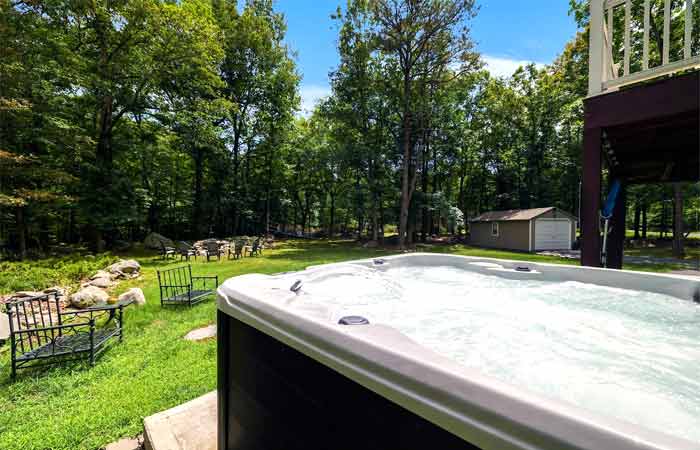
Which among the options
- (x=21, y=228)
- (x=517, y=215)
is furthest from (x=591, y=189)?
(x=21, y=228)

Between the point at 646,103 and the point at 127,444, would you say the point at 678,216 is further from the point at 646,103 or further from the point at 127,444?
the point at 127,444

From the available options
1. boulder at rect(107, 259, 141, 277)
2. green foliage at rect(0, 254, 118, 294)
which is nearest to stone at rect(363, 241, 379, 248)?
boulder at rect(107, 259, 141, 277)

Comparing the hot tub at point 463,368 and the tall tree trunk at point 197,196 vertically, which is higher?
the tall tree trunk at point 197,196

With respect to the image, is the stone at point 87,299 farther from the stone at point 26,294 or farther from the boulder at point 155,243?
the boulder at point 155,243

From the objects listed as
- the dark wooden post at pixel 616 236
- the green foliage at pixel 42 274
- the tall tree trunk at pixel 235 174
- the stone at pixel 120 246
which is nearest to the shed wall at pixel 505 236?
the dark wooden post at pixel 616 236

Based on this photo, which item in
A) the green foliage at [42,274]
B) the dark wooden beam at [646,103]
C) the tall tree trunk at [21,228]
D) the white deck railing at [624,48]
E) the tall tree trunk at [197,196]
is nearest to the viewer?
the dark wooden beam at [646,103]

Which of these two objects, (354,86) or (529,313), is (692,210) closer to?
(354,86)

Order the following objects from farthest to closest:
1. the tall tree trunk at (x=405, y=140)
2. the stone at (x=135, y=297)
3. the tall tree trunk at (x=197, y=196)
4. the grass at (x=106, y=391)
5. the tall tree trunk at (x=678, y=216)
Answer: the tall tree trunk at (x=197, y=196)
the tall tree trunk at (x=405, y=140)
the tall tree trunk at (x=678, y=216)
the stone at (x=135, y=297)
the grass at (x=106, y=391)

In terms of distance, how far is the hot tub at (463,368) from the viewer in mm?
654

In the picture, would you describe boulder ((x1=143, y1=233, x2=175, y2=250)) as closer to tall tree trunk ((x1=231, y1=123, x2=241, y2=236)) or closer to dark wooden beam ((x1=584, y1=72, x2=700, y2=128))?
tall tree trunk ((x1=231, y1=123, x2=241, y2=236))

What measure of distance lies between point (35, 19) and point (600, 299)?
49.3 ft

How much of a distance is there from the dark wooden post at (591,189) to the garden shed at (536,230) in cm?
1253

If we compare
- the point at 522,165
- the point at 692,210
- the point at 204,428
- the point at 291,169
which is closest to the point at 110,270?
the point at 204,428

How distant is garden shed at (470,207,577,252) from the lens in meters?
14.5
